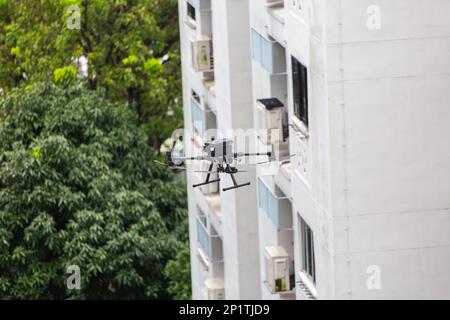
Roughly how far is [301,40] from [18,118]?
16.4 metres

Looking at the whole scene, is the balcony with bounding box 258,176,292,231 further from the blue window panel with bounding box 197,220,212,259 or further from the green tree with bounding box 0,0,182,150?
the green tree with bounding box 0,0,182,150

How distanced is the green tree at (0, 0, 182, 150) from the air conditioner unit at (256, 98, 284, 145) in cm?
1745

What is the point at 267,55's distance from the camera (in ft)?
97.0

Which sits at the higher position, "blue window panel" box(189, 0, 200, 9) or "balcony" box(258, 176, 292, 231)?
"blue window panel" box(189, 0, 200, 9)

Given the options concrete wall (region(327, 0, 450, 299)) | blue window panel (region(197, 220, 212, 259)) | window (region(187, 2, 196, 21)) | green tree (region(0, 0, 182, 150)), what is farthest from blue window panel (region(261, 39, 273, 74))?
green tree (region(0, 0, 182, 150))

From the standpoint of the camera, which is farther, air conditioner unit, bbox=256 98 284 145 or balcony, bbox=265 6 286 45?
air conditioner unit, bbox=256 98 284 145

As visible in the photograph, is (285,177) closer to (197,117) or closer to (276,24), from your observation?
(276,24)

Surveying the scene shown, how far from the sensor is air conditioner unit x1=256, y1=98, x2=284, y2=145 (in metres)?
29.0

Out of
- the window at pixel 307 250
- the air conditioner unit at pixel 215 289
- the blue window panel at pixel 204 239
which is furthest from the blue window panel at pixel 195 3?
the window at pixel 307 250

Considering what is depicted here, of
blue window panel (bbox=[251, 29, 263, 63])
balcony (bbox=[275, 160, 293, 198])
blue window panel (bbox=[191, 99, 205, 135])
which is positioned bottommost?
balcony (bbox=[275, 160, 293, 198])

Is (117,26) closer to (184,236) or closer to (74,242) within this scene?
(184,236)

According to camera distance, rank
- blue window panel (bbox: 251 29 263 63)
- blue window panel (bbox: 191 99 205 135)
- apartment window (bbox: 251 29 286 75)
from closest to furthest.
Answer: apartment window (bbox: 251 29 286 75) → blue window panel (bbox: 251 29 263 63) → blue window panel (bbox: 191 99 205 135)

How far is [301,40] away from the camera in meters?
26.2
